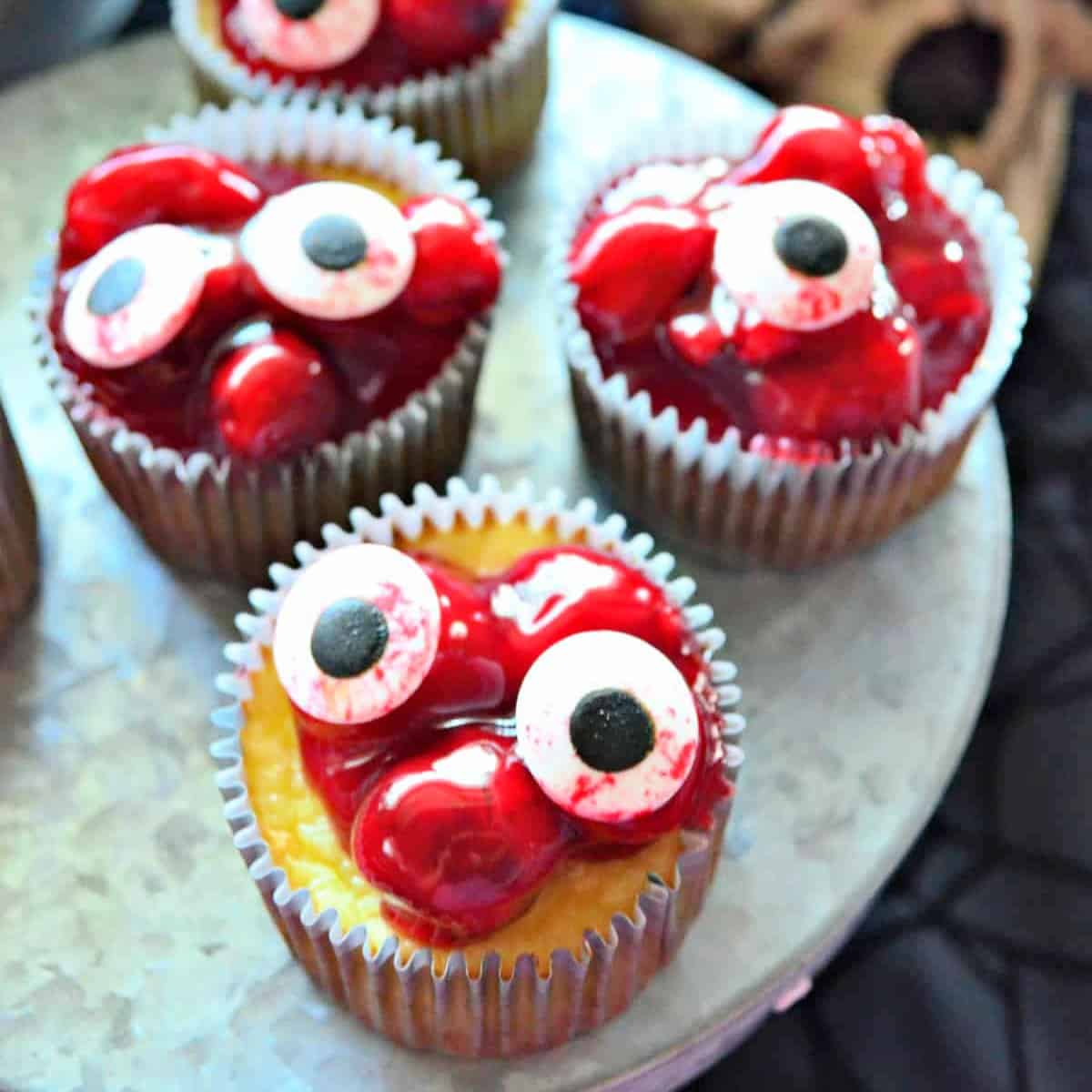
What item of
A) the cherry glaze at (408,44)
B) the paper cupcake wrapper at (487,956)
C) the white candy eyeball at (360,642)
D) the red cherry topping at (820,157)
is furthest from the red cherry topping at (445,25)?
the white candy eyeball at (360,642)

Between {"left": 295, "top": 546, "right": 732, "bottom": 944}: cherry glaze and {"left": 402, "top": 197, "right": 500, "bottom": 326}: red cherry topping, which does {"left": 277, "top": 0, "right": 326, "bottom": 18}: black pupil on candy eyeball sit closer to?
{"left": 402, "top": 197, "right": 500, "bottom": 326}: red cherry topping

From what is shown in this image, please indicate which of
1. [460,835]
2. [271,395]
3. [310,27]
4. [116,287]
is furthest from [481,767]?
[310,27]

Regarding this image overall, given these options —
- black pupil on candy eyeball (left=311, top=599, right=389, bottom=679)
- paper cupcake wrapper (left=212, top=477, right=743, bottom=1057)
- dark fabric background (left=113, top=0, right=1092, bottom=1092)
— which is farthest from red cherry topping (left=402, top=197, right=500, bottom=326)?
dark fabric background (left=113, top=0, right=1092, bottom=1092)

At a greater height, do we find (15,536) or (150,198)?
(150,198)

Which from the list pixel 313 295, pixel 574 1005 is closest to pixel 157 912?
pixel 574 1005

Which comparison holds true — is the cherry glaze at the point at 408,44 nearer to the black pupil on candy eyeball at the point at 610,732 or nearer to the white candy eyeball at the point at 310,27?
the white candy eyeball at the point at 310,27

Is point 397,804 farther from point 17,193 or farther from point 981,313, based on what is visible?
point 17,193

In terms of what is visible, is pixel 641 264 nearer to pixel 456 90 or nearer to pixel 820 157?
pixel 820 157
